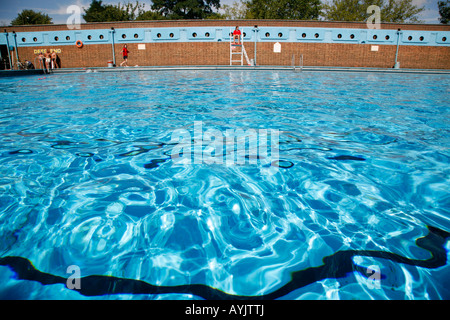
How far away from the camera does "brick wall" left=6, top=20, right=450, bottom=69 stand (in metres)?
19.0

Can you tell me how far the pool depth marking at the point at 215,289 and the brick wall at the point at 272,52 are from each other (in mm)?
19384

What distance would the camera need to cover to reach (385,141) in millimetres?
3508

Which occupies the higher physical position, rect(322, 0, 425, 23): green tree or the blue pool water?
rect(322, 0, 425, 23): green tree

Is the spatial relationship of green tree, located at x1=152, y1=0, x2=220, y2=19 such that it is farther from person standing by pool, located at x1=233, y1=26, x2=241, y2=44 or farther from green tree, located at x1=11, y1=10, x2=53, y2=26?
person standing by pool, located at x1=233, y1=26, x2=241, y2=44

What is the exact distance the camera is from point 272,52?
19203mm

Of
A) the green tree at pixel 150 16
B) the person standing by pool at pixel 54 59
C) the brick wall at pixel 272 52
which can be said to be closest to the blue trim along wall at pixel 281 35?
the brick wall at pixel 272 52

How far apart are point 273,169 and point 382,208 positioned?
3.24ft

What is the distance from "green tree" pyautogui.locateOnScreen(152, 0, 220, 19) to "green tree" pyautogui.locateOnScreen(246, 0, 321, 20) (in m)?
6.87

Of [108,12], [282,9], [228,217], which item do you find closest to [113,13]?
[108,12]

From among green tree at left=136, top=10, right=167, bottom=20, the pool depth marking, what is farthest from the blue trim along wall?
green tree at left=136, top=10, right=167, bottom=20

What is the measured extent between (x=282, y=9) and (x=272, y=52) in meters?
23.8

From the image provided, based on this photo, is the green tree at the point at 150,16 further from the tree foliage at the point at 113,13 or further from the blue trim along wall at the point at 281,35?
the blue trim along wall at the point at 281,35

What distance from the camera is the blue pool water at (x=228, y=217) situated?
140 cm
